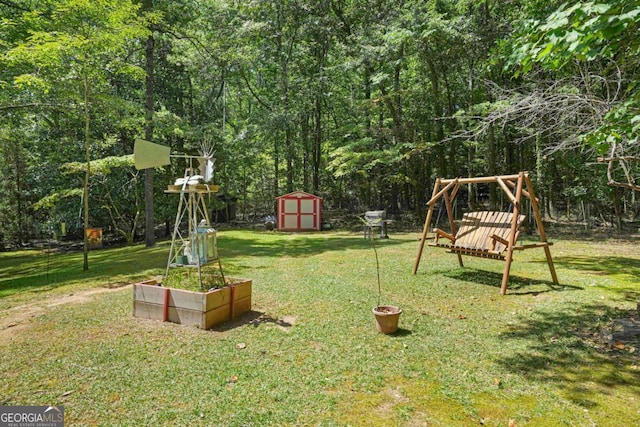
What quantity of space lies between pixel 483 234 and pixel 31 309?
7.47 metres

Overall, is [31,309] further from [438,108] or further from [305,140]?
[305,140]

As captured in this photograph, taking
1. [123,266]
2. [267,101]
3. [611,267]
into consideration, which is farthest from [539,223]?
[267,101]

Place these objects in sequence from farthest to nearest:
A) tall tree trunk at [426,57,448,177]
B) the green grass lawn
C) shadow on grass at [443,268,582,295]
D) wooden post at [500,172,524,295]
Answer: tall tree trunk at [426,57,448,177]
shadow on grass at [443,268,582,295]
wooden post at [500,172,524,295]
the green grass lawn

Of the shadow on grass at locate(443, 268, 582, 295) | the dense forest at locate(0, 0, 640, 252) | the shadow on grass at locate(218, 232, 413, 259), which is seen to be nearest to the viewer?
the shadow on grass at locate(443, 268, 582, 295)

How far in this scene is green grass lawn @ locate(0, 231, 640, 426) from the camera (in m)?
2.51

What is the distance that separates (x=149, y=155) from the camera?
15.8ft

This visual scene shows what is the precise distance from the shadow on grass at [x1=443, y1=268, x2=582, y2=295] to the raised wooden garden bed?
13.5 ft

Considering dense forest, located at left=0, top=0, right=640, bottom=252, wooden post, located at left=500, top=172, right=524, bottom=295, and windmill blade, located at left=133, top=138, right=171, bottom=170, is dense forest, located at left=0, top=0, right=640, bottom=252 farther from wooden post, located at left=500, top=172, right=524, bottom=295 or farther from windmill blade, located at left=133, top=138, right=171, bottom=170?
windmill blade, located at left=133, top=138, right=171, bottom=170

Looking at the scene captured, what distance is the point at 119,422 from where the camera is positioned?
7.84 feet

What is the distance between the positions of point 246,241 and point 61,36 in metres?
8.20

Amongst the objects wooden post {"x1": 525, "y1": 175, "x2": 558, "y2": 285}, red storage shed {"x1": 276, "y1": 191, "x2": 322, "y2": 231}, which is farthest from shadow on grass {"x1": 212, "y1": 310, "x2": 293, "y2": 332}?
red storage shed {"x1": 276, "y1": 191, "x2": 322, "y2": 231}

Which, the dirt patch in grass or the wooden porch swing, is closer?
the dirt patch in grass

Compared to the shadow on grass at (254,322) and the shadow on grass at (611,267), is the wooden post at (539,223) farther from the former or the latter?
the shadow on grass at (254,322)

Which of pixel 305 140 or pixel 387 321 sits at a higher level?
pixel 305 140
